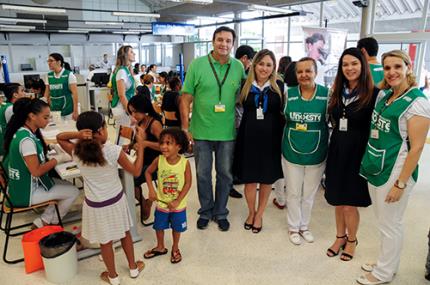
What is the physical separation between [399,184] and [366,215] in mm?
1556

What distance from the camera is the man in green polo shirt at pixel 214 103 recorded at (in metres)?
2.64

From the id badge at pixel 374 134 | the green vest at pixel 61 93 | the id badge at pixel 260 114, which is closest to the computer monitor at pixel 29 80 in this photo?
the green vest at pixel 61 93

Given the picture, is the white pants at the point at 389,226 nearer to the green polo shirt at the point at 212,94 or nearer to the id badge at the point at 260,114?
the id badge at the point at 260,114

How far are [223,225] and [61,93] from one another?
2.61 meters

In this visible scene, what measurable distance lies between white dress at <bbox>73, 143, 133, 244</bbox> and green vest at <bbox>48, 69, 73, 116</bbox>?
2.33 m

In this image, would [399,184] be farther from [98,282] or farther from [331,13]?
[331,13]

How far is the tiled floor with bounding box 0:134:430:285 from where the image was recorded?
2309mm

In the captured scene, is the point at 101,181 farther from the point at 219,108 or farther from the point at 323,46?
the point at 323,46

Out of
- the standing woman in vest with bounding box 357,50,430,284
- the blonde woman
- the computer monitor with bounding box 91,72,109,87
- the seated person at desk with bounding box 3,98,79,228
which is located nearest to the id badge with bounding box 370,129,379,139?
the standing woman in vest with bounding box 357,50,430,284

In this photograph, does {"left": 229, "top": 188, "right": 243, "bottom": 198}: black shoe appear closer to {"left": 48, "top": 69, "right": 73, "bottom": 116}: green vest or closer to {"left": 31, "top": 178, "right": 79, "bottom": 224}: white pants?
{"left": 31, "top": 178, "right": 79, "bottom": 224}: white pants

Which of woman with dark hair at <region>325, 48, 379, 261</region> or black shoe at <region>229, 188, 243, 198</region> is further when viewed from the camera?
black shoe at <region>229, 188, 243, 198</region>

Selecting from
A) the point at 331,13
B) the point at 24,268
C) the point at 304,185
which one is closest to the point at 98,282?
the point at 24,268

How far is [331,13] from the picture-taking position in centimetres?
958

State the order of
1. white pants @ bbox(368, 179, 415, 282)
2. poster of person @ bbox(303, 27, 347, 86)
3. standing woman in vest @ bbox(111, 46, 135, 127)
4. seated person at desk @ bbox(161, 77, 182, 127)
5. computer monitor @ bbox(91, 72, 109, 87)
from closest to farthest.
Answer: white pants @ bbox(368, 179, 415, 282)
standing woman in vest @ bbox(111, 46, 135, 127)
seated person at desk @ bbox(161, 77, 182, 127)
poster of person @ bbox(303, 27, 347, 86)
computer monitor @ bbox(91, 72, 109, 87)
